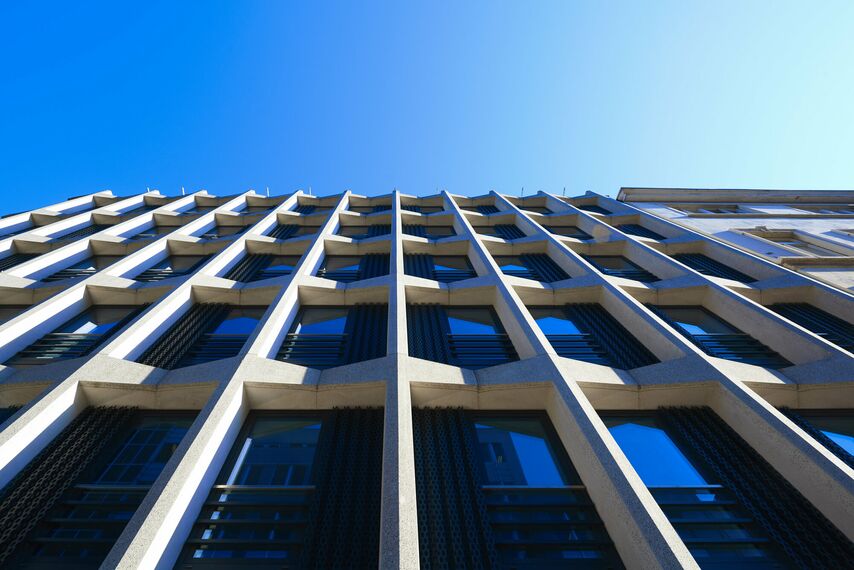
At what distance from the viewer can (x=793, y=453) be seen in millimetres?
5031

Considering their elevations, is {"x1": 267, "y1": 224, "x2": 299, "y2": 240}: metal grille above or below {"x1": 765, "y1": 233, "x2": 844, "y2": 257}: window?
above

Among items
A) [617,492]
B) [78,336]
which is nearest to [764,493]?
[617,492]

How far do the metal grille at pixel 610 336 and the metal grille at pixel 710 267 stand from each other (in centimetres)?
553

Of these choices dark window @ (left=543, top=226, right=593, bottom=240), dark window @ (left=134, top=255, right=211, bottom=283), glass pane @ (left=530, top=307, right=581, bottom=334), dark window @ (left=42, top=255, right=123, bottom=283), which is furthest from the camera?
dark window @ (left=543, top=226, right=593, bottom=240)

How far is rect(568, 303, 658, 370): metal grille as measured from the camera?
322 inches

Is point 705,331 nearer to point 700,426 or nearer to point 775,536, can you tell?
point 700,426

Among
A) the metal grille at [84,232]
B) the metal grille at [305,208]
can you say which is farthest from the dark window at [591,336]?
the metal grille at [84,232]

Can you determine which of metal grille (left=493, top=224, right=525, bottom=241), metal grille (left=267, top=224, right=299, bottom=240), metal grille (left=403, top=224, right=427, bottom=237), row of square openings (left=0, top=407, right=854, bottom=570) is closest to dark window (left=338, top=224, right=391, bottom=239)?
metal grille (left=403, top=224, right=427, bottom=237)

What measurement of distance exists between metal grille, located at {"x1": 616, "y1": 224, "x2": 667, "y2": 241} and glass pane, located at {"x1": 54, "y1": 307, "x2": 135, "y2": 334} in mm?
19424

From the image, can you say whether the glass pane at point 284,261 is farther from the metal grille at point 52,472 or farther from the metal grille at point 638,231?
the metal grille at point 638,231

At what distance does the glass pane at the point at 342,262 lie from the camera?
46.3ft

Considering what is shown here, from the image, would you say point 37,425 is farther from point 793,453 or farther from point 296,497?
point 793,453

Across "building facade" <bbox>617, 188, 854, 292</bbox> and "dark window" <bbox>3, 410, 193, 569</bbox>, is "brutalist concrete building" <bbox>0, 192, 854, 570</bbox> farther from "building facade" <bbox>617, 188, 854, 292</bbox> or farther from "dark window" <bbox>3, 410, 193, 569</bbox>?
"building facade" <bbox>617, 188, 854, 292</bbox>

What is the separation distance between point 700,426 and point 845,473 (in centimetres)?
185
